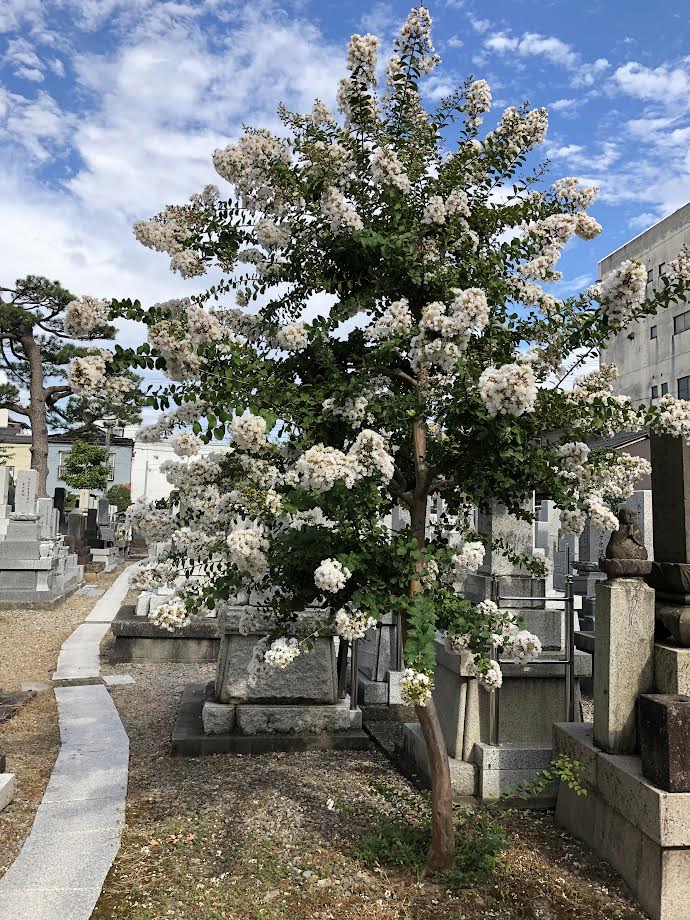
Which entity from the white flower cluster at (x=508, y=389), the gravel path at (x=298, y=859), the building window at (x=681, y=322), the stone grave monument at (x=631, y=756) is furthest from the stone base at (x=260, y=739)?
the building window at (x=681, y=322)

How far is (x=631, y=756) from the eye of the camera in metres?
3.80

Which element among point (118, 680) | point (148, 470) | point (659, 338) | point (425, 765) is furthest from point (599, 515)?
point (148, 470)

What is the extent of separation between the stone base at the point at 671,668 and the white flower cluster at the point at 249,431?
253cm

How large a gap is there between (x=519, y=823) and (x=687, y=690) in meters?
1.41

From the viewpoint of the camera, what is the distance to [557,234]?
3553 mm

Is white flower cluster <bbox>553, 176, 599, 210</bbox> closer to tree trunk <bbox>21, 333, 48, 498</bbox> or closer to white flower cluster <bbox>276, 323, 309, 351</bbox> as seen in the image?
white flower cluster <bbox>276, 323, 309, 351</bbox>

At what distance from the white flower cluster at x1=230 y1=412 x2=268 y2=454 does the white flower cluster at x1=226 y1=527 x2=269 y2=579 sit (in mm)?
465

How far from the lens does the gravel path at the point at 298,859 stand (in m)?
3.28

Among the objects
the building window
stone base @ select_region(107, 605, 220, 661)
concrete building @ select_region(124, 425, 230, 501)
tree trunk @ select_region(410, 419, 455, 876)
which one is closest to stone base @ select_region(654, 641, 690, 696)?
tree trunk @ select_region(410, 419, 455, 876)

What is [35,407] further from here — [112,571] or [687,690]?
[687,690]

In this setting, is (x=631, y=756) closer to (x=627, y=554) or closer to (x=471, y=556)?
(x=627, y=554)

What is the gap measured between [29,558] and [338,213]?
1230 centimetres

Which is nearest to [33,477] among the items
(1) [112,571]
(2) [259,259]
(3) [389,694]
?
(1) [112,571]

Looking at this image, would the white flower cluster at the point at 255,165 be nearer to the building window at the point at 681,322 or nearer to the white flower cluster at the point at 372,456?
the white flower cluster at the point at 372,456
